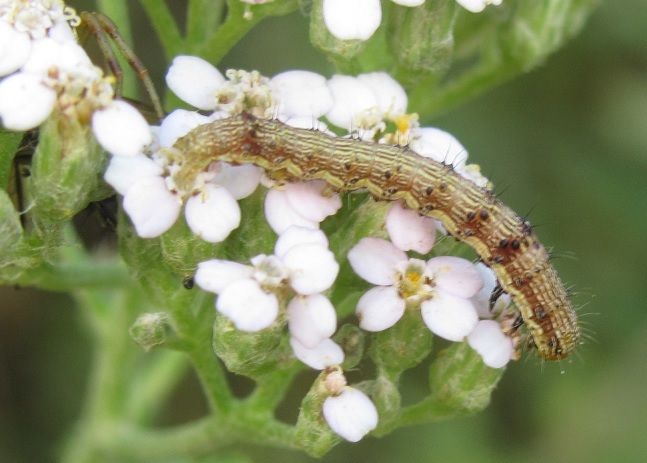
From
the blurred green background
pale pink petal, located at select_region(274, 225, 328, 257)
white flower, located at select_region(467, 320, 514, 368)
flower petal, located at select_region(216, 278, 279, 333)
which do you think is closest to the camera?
flower petal, located at select_region(216, 278, 279, 333)

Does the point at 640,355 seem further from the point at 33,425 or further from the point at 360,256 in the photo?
the point at 33,425

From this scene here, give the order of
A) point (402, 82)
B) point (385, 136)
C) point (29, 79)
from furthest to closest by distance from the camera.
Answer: point (402, 82) < point (385, 136) < point (29, 79)

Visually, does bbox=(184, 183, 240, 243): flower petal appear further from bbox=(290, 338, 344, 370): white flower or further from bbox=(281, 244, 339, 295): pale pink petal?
bbox=(290, 338, 344, 370): white flower

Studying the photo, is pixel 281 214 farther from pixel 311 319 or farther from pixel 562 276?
pixel 562 276

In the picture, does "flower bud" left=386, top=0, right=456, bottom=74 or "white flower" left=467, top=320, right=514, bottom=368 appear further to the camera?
"flower bud" left=386, top=0, right=456, bottom=74

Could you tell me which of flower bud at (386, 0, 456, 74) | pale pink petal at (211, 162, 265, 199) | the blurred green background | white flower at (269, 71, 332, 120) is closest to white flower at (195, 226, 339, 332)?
pale pink petal at (211, 162, 265, 199)

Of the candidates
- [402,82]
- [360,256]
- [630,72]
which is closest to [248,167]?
[360,256]
